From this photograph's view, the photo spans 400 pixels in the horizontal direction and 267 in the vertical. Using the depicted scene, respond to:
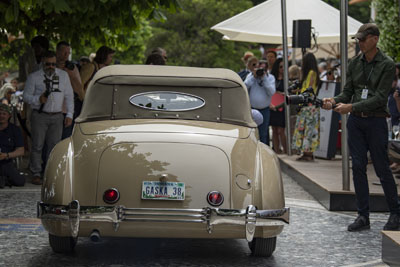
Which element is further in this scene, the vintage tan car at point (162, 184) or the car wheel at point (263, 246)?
the car wheel at point (263, 246)

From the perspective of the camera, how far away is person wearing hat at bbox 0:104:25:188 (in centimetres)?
1135

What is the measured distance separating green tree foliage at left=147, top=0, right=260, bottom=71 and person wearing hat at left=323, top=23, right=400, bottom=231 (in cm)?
4333

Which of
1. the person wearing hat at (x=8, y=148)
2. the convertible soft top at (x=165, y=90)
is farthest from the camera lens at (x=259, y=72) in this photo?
the convertible soft top at (x=165, y=90)

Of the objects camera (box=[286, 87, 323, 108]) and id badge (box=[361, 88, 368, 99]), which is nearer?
camera (box=[286, 87, 323, 108])

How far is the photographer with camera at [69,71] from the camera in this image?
12.2 m

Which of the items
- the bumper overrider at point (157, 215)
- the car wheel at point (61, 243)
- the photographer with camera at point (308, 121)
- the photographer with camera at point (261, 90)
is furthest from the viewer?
the photographer with camera at point (261, 90)

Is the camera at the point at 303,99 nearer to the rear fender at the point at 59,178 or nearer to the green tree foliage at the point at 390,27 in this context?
the rear fender at the point at 59,178

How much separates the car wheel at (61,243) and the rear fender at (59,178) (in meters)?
0.39

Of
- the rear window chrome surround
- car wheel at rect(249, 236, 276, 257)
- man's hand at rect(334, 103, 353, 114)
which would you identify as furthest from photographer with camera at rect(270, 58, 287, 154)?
car wheel at rect(249, 236, 276, 257)

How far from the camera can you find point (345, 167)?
393 inches

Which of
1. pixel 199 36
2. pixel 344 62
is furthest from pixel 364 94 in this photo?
pixel 199 36

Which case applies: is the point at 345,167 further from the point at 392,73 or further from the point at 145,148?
the point at 145,148

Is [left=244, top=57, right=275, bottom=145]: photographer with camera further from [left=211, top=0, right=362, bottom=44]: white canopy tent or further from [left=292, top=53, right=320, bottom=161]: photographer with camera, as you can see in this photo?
[left=211, top=0, right=362, bottom=44]: white canopy tent

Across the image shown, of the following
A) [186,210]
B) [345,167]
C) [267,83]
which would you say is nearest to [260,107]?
[267,83]
